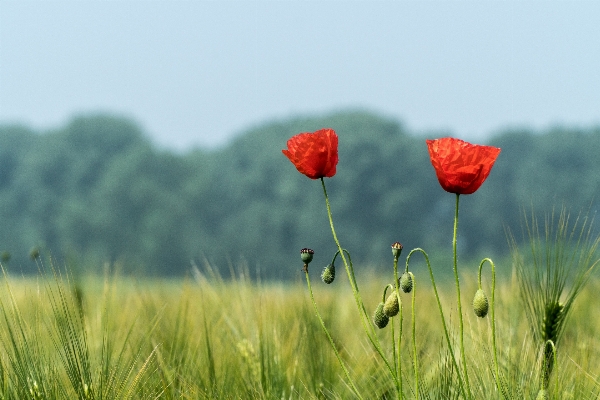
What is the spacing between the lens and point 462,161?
1333 millimetres

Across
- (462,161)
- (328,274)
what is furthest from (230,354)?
(462,161)

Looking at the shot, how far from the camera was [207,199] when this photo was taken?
1930 cm

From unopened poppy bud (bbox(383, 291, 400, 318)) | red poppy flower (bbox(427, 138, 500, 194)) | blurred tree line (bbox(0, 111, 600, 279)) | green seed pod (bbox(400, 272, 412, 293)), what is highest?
red poppy flower (bbox(427, 138, 500, 194))

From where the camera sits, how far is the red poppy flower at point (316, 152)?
140cm

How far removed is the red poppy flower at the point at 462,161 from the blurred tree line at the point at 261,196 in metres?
14.6

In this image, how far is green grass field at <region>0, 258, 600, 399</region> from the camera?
162 centimetres

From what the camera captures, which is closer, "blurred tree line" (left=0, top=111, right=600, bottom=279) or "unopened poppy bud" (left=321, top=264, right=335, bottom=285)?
"unopened poppy bud" (left=321, top=264, right=335, bottom=285)

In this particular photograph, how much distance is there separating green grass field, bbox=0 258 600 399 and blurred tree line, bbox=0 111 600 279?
43.9 ft

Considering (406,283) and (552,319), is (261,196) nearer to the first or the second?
(552,319)

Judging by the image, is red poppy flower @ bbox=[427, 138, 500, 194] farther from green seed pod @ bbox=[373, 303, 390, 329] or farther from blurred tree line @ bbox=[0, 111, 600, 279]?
blurred tree line @ bbox=[0, 111, 600, 279]

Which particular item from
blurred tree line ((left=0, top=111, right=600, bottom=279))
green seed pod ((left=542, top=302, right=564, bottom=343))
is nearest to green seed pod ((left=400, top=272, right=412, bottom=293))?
green seed pod ((left=542, top=302, right=564, bottom=343))

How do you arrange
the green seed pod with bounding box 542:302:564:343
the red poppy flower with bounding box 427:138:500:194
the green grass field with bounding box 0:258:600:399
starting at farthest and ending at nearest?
the green seed pod with bounding box 542:302:564:343, the green grass field with bounding box 0:258:600:399, the red poppy flower with bounding box 427:138:500:194

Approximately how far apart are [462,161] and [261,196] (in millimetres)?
18151

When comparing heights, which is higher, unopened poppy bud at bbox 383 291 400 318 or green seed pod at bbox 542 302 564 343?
unopened poppy bud at bbox 383 291 400 318
